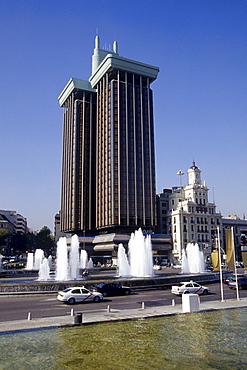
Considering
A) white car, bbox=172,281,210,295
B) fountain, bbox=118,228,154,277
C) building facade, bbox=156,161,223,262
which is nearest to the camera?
white car, bbox=172,281,210,295

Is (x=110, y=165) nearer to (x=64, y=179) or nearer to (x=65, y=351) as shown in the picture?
(x=64, y=179)

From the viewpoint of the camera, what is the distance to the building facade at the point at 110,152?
117312 mm

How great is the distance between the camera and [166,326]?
63.9 feet

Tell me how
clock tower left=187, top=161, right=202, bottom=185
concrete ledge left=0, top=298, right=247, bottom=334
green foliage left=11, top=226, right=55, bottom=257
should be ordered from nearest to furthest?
concrete ledge left=0, top=298, right=247, bottom=334 < clock tower left=187, top=161, right=202, bottom=185 < green foliage left=11, top=226, right=55, bottom=257

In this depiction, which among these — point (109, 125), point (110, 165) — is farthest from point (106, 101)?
point (110, 165)

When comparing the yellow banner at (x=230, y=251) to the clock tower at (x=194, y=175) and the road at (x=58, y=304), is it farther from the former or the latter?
the clock tower at (x=194, y=175)

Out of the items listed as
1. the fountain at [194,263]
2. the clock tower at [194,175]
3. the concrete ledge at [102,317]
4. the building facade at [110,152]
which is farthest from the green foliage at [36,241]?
the concrete ledge at [102,317]

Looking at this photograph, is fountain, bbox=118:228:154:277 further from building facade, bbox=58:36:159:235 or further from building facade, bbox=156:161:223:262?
building facade, bbox=156:161:223:262

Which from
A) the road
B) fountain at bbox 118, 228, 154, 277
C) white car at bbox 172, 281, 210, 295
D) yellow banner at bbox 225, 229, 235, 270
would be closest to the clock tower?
fountain at bbox 118, 228, 154, 277

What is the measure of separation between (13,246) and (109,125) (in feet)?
301

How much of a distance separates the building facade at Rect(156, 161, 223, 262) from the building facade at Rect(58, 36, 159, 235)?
30.1 ft

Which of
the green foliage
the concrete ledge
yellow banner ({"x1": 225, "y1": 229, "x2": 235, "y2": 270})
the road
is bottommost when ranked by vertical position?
the road

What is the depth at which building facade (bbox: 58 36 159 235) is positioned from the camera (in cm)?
11731

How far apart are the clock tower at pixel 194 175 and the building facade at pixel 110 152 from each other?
46.8 ft
